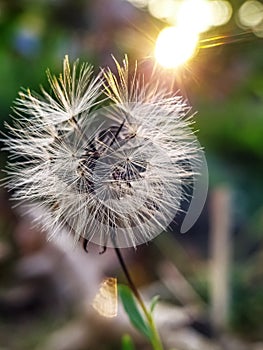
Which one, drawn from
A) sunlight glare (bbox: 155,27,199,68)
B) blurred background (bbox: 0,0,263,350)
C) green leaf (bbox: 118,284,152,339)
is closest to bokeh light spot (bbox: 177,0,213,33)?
blurred background (bbox: 0,0,263,350)

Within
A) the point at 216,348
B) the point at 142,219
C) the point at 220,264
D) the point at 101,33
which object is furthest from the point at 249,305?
the point at 101,33

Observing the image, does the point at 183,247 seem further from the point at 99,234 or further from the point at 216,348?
the point at 99,234

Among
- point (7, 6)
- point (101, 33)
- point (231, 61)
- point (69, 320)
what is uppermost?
point (7, 6)

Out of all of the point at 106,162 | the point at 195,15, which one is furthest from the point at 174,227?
the point at 106,162

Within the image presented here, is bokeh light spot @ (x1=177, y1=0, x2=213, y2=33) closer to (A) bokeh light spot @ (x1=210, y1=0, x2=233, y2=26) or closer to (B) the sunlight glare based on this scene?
(A) bokeh light spot @ (x1=210, y1=0, x2=233, y2=26)

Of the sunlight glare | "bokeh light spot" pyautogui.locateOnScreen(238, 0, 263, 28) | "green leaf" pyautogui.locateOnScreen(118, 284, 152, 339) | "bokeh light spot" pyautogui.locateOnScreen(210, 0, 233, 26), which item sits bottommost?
"green leaf" pyautogui.locateOnScreen(118, 284, 152, 339)

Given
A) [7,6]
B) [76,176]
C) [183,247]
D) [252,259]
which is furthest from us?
[7,6]

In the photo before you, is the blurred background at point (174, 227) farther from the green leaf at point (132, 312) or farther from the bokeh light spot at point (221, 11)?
the green leaf at point (132, 312)
